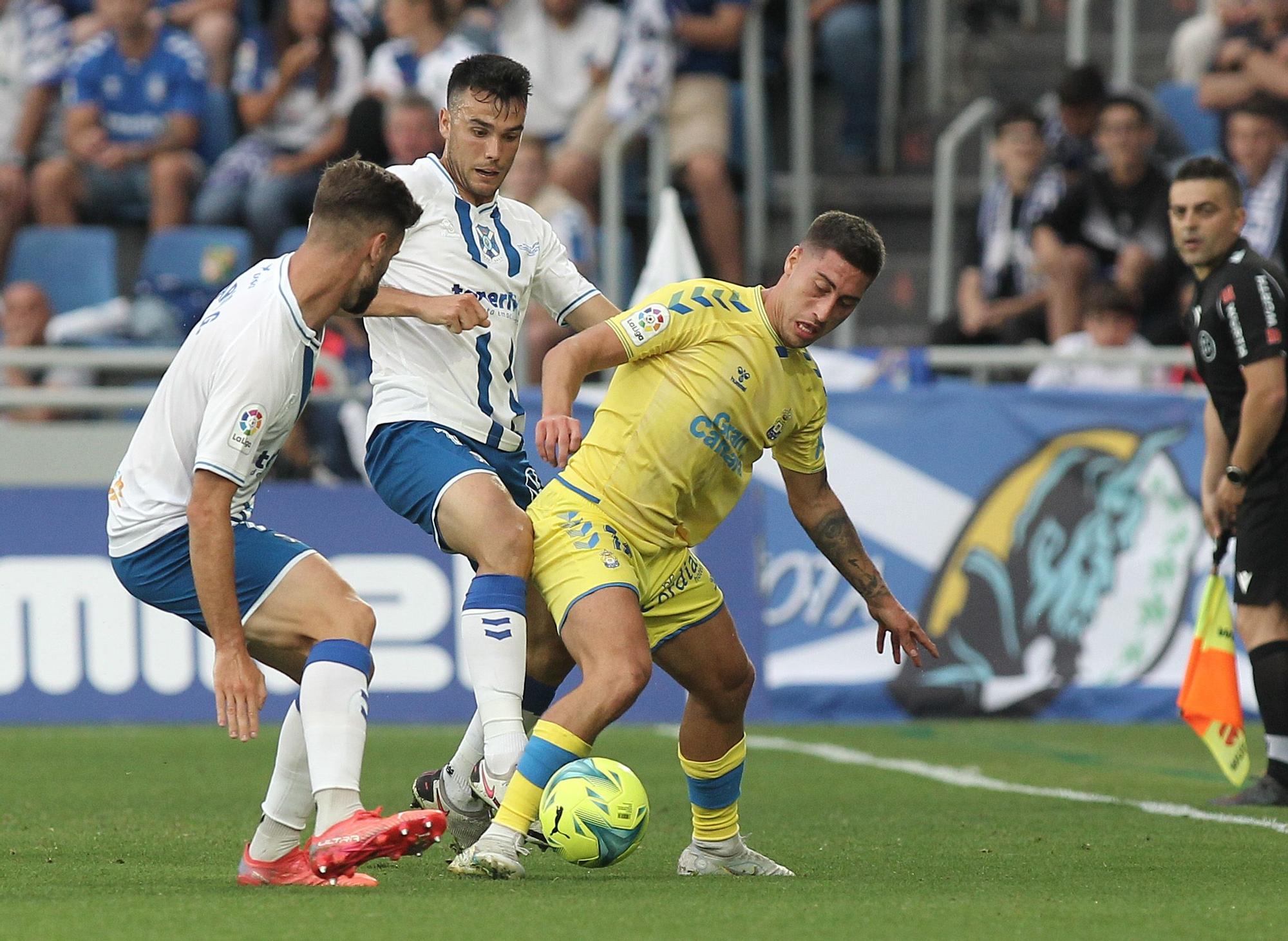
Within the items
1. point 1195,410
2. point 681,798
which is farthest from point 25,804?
point 1195,410

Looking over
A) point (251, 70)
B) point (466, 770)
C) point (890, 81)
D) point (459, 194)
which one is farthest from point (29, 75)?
point (466, 770)

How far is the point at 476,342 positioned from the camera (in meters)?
6.31

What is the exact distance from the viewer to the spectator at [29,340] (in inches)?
489

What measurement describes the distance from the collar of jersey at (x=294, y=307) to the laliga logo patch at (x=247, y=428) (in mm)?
267

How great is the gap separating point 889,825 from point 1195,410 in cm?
497

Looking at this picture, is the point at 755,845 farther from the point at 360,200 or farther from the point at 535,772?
the point at 360,200

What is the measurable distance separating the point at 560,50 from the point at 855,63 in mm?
2469

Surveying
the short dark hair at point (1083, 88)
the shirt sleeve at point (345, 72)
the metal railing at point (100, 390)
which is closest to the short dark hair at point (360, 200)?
the metal railing at point (100, 390)

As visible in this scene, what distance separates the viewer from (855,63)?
49.4ft

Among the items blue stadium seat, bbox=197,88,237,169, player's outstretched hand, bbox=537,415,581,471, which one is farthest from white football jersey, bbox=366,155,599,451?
blue stadium seat, bbox=197,88,237,169

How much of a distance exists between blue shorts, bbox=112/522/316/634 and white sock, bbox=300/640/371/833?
0.94 feet

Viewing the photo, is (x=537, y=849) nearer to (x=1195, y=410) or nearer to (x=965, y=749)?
(x=965, y=749)

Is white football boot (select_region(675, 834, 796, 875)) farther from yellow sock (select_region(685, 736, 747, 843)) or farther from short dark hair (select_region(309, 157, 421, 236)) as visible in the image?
short dark hair (select_region(309, 157, 421, 236))

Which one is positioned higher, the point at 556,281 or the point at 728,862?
the point at 556,281
